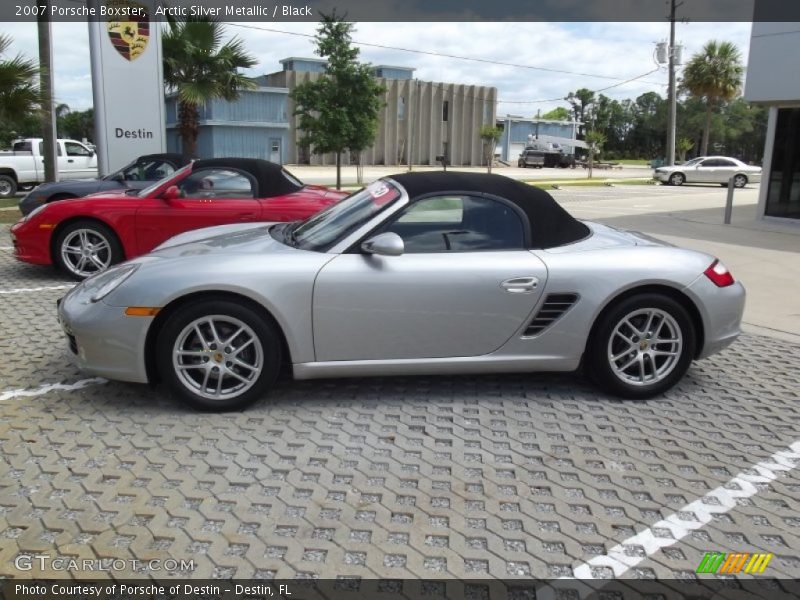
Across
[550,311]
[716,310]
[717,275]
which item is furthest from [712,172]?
[550,311]

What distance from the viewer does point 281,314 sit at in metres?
3.94

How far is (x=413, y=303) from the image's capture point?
402cm

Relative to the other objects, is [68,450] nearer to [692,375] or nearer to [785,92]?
[692,375]

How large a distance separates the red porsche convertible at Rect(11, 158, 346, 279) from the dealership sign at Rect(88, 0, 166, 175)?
7505 millimetres

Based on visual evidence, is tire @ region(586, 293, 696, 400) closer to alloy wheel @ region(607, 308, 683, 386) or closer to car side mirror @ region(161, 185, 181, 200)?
alloy wheel @ region(607, 308, 683, 386)

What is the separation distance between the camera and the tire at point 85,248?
7461 mm

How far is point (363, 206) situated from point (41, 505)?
249cm

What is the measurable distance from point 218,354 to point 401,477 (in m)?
1.35

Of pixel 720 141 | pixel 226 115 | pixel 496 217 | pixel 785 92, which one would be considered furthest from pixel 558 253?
pixel 720 141

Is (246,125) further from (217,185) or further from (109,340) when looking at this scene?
(109,340)

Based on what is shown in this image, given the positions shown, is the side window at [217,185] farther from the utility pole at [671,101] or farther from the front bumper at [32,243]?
the utility pole at [671,101]

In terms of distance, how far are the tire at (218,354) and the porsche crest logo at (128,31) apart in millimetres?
12520

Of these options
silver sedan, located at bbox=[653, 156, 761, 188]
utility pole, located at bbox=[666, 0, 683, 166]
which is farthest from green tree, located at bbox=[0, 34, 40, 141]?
utility pole, located at bbox=[666, 0, 683, 166]

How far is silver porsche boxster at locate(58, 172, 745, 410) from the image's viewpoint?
12.9ft
